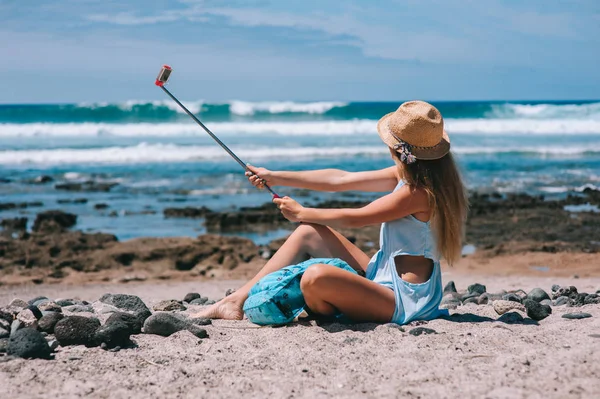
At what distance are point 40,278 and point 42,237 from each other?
1694mm

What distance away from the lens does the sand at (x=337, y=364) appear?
292 cm

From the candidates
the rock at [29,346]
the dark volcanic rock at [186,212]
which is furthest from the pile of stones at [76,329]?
the dark volcanic rock at [186,212]

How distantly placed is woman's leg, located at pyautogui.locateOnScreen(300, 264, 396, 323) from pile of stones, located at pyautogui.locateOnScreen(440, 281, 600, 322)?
0.81 m

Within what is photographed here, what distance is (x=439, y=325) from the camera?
13.0ft

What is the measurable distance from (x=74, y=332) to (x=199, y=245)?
16.2 feet

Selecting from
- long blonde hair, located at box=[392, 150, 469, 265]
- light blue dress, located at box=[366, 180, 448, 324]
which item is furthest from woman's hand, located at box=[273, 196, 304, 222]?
long blonde hair, located at box=[392, 150, 469, 265]

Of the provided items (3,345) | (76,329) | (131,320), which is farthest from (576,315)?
(3,345)

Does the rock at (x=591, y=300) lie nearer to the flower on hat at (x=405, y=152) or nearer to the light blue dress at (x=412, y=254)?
the light blue dress at (x=412, y=254)

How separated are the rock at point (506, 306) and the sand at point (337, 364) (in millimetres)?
345

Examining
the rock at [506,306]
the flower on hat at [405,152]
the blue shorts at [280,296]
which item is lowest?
the rock at [506,306]

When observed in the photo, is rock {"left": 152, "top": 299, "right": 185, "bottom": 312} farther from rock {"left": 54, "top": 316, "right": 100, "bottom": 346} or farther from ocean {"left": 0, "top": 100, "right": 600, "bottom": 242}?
ocean {"left": 0, "top": 100, "right": 600, "bottom": 242}

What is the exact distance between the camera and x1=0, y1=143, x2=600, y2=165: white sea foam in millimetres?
21438

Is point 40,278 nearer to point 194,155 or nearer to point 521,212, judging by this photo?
point 521,212

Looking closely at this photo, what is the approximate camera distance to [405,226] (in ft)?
13.0
